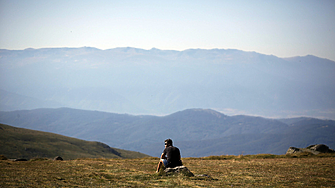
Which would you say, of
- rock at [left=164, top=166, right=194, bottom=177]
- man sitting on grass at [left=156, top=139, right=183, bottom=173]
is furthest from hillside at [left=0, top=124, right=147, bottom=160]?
rock at [left=164, top=166, right=194, bottom=177]

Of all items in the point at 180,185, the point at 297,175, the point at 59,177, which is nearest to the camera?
the point at 180,185

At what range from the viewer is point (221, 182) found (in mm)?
18297

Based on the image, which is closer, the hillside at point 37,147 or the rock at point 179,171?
the rock at point 179,171

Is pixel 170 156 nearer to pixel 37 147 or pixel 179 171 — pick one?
pixel 179 171

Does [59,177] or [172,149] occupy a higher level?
[172,149]

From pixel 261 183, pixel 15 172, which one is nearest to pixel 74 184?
pixel 15 172

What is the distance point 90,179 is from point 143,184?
4.15m

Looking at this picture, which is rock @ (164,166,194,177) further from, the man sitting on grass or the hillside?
the hillside

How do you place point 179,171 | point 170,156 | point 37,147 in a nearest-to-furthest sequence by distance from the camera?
1. point 179,171
2. point 170,156
3. point 37,147

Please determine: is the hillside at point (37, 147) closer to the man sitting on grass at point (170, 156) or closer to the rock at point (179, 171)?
the man sitting on grass at point (170, 156)

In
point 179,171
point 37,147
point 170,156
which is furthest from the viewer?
point 37,147

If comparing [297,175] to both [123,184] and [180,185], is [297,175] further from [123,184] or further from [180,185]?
[123,184]

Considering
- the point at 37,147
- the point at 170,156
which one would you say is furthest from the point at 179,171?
the point at 37,147

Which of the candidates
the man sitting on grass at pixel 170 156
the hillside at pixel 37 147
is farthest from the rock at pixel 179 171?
the hillside at pixel 37 147
